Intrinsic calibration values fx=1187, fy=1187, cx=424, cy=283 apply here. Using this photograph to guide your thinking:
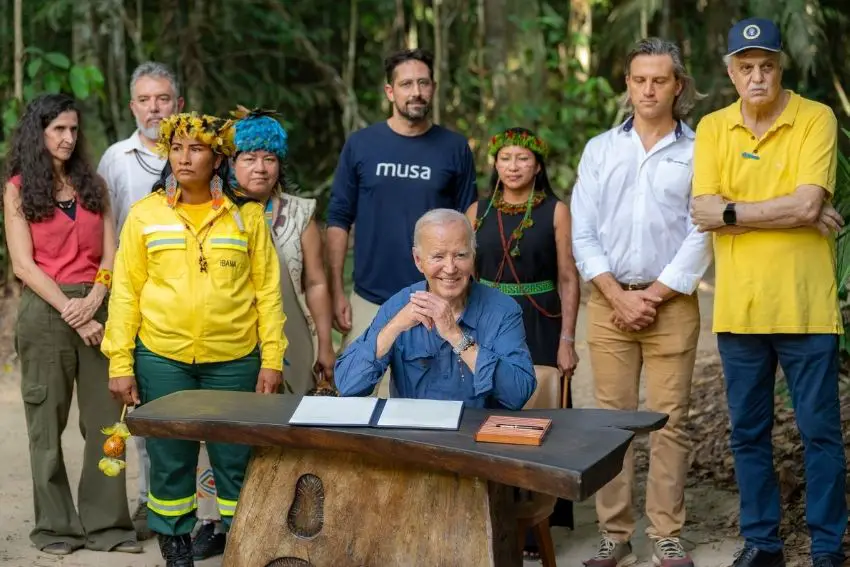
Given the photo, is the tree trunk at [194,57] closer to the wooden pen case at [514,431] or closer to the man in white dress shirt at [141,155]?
the man in white dress shirt at [141,155]

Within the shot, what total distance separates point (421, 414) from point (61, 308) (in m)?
2.03

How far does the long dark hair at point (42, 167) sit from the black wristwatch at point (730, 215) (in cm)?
265

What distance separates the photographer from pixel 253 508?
4.17 m

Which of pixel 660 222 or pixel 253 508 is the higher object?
pixel 660 222

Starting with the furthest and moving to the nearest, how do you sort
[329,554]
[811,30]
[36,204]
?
[811,30], [36,204], [329,554]

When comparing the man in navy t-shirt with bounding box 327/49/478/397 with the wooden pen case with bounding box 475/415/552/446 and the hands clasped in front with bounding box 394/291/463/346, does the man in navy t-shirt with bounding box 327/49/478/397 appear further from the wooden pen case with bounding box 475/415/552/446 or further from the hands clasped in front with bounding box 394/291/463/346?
the wooden pen case with bounding box 475/415/552/446

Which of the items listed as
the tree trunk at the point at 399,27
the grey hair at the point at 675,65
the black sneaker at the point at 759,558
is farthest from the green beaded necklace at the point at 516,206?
the tree trunk at the point at 399,27

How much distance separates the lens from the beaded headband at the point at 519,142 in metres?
5.13

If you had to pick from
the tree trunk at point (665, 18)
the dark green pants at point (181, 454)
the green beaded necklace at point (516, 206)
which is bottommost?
the dark green pants at point (181, 454)

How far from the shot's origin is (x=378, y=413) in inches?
153

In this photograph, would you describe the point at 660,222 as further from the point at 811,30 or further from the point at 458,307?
the point at 811,30

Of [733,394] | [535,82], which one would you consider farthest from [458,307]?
[535,82]

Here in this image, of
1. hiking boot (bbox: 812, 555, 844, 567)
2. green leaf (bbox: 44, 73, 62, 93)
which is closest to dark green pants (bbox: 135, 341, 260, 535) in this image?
hiking boot (bbox: 812, 555, 844, 567)

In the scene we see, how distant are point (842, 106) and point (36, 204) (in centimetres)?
845
